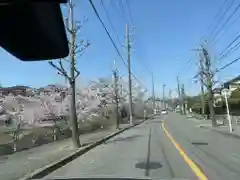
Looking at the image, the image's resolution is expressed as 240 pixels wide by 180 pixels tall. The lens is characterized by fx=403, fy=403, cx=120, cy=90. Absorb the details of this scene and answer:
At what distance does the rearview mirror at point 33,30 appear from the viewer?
3016 mm

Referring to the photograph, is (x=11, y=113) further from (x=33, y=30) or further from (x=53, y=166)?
(x=33, y=30)

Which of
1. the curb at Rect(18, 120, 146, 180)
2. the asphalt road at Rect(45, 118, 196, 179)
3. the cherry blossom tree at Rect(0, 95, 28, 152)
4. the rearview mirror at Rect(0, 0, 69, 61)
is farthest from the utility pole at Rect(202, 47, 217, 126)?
the rearview mirror at Rect(0, 0, 69, 61)

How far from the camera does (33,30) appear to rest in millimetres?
3430

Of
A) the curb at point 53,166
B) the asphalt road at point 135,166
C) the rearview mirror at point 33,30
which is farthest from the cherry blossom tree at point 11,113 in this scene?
the rearview mirror at point 33,30

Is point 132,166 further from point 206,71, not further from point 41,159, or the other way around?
point 206,71

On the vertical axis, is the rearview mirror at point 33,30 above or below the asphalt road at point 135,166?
above

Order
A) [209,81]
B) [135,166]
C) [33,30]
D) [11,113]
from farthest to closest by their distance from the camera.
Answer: [209,81] → [11,113] → [135,166] → [33,30]

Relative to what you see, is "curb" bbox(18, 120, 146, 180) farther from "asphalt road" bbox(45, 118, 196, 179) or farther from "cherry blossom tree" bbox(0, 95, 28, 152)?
"cherry blossom tree" bbox(0, 95, 28, 152)

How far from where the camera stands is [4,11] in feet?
10.2

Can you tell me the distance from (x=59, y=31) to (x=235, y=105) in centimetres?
5980

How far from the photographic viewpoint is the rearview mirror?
302 centimetres

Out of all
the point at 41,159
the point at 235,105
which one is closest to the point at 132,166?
the point at 41,159

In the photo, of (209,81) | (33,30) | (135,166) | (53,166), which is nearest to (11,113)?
(209,81)

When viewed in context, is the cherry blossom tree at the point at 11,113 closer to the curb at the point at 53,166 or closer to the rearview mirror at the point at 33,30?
the curb at the point at 53,166
